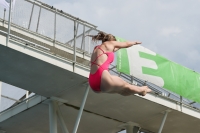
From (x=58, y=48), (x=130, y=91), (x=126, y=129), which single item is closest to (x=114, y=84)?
(x=130, y=91)

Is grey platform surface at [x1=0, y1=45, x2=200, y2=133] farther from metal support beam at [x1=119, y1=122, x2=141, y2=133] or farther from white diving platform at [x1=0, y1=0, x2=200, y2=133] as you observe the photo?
metal support beam at [x1=119, y1=122, x2=141, y2=133]

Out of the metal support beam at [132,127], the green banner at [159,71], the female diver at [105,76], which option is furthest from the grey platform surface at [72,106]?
the female diver at [105,76]

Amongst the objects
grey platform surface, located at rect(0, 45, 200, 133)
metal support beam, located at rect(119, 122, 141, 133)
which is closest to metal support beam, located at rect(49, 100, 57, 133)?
grey platform surface, located at rect(0, 45, 200, 133)

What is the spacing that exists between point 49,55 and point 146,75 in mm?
4404

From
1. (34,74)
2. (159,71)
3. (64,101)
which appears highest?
(159,71)

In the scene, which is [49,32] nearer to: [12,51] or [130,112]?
[12,51]

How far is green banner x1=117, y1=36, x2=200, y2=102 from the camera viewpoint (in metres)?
17.5

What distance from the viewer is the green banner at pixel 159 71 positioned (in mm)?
17500

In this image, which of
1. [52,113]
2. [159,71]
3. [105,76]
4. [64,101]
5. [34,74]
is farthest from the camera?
[159,71]

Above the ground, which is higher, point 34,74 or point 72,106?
point 72,106

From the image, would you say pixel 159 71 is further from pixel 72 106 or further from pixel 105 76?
pixel 105 76

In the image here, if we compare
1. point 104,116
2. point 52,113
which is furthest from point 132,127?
point 52,113

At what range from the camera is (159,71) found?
1844 centimetres

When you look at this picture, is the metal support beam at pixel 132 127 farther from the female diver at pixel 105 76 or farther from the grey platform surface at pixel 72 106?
the female diver at pixel 105 76
